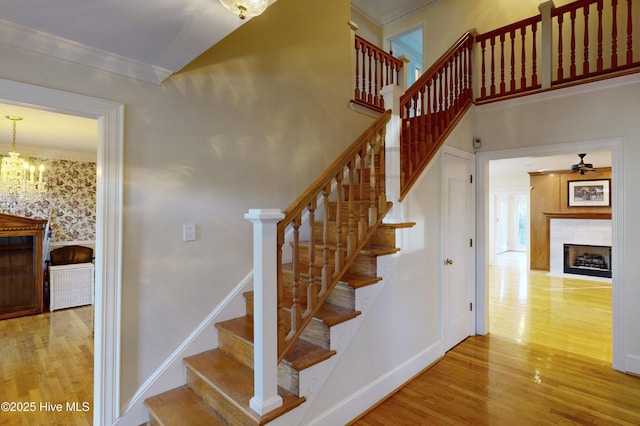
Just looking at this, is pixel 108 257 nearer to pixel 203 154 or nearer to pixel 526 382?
pixel 203 154

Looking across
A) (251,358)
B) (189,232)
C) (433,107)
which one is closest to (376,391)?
(251,358)

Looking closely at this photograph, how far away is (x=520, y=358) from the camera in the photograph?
3.08 m

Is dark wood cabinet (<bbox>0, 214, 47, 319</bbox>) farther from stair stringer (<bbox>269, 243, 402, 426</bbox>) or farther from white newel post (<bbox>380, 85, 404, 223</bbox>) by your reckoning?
white newel post (<bbox>380, 85, 404, 223</bbox>)

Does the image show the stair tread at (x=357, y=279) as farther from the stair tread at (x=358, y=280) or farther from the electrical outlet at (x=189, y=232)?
the electrical outlet at (x=189, y=232)

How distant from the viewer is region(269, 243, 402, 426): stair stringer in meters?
1.83

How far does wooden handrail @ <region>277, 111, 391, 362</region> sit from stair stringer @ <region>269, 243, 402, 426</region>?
24 centimetres

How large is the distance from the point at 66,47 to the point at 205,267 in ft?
5.08

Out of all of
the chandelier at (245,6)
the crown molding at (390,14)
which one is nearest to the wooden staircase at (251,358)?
the chandelier at (245,6)

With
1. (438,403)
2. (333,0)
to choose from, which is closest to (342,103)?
(333,0)

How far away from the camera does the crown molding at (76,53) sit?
1.58 metres

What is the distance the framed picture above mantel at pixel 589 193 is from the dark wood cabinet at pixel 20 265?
979cm

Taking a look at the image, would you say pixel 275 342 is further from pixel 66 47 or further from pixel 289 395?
pixel 66 47

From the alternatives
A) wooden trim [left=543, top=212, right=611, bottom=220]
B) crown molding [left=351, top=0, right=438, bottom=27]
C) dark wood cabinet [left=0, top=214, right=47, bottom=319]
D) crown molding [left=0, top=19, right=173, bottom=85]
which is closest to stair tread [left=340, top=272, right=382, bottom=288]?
crown molding [left=0, top=19, right=173, bottom=85]

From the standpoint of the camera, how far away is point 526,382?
2.64 m
